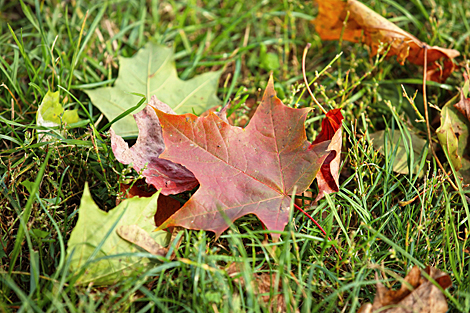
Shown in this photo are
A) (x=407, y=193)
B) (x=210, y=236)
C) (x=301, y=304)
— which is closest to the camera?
(x=301, y=304)

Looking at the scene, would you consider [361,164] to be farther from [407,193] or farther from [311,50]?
[311,50]

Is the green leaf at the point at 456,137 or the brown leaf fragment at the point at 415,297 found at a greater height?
the green leaf at the point at 456,137

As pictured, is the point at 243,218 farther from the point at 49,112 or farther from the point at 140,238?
the point at 49,112

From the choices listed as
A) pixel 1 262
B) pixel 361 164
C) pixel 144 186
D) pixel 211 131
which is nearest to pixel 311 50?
pixel 361 164

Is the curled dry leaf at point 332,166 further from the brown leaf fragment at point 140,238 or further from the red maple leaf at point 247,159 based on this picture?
the brown leaf fragment at point 140,238

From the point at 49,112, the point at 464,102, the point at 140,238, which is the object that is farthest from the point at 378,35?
the point at 49,112

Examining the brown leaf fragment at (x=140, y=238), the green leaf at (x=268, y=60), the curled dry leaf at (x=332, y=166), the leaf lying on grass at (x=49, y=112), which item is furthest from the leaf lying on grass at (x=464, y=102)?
the leaf lying on grass at (x=49, y=112)

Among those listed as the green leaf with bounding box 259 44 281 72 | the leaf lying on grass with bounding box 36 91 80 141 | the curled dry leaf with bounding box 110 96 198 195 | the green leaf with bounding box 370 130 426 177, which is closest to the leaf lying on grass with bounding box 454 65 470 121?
the green leaf with bounding box 370 130 426 177
